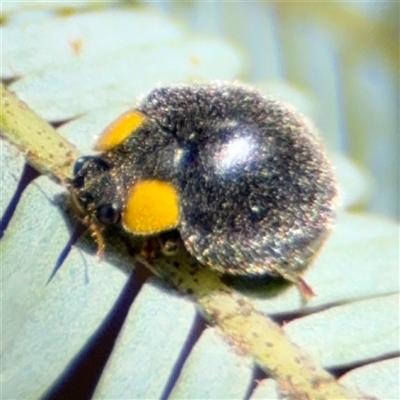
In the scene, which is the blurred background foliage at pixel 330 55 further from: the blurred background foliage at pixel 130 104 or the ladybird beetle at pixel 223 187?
the ladybird beetle at pixel 223 187

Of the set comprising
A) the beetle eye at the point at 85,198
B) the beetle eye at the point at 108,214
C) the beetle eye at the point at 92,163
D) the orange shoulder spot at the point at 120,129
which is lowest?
the beetle eye at the point at 108,214

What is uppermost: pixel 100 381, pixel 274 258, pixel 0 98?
pixel 0 98

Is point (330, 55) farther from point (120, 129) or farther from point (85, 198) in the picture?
point (85, 198)

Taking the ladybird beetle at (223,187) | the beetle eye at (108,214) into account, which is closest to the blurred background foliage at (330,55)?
the ladybird beetle at (223,187)

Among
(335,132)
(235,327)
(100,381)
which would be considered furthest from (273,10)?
(100,381)

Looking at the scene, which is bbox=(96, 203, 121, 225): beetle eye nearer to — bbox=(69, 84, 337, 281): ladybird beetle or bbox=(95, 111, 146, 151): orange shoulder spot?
bbox=(69, 84, 337, 281): ladybird beetle

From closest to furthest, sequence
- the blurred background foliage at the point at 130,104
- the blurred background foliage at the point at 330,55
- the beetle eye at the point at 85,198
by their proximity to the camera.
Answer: the blurred background foliage at the point at 130,104 < the beetle eye at the point at 85,198 < the blurred background foliage at the point at 330,55

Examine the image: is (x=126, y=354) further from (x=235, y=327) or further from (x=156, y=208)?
(x=156, y=208)

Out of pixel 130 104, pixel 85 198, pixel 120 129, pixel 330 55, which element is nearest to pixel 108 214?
pixel 85 198

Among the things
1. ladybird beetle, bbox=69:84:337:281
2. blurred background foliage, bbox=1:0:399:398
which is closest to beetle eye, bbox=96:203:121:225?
ladybird beetle, bbox=69:84:337:281
